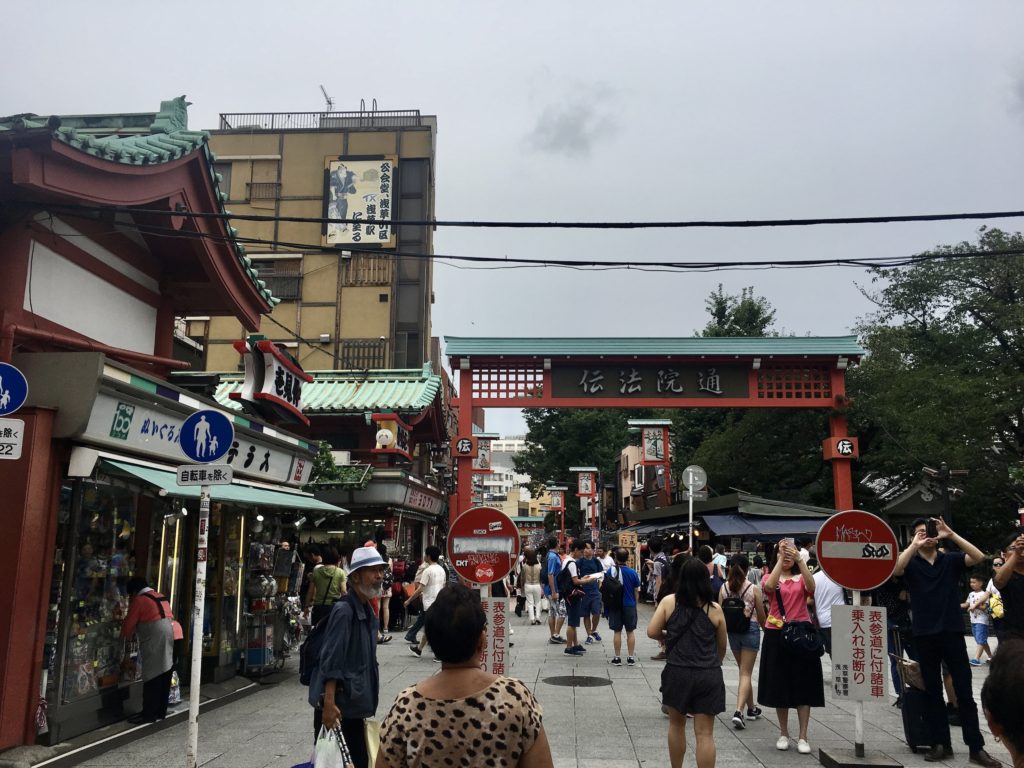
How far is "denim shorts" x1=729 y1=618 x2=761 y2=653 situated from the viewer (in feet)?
28.2

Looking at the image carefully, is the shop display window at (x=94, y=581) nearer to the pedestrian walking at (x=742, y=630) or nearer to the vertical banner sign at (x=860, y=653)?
the pedestrian walking at (x=742, y=630)

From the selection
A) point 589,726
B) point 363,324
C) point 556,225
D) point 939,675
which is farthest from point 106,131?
point 363,324

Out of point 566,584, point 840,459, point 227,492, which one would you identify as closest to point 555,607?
point 566,584

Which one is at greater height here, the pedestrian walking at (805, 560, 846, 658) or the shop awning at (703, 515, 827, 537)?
the shop awning at (703, 515, 827, 537)

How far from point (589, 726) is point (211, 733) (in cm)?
383

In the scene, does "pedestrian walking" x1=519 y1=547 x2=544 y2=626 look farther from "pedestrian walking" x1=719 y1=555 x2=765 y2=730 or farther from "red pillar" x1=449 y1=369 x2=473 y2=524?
"pedestrian walking" x1=719 y1=555 x2=765 y2=730

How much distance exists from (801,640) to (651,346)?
1846 cm

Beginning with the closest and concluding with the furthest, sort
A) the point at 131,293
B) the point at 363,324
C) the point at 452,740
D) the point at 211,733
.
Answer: the point at 452,740
the point at 211,733
the point at 131,293
the point at 363,324

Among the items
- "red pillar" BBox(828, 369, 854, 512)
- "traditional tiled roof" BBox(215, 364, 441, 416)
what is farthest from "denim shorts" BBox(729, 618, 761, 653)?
"red pillar" BBox(828, 369, 854, 512)

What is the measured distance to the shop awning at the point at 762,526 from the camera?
20.8 meters

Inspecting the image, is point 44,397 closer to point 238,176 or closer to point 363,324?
point 363,324

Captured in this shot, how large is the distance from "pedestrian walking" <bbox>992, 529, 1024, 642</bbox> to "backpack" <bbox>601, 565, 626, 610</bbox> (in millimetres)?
6459

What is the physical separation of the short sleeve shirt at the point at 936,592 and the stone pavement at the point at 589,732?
44.9 inches

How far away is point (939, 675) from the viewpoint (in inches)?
280
